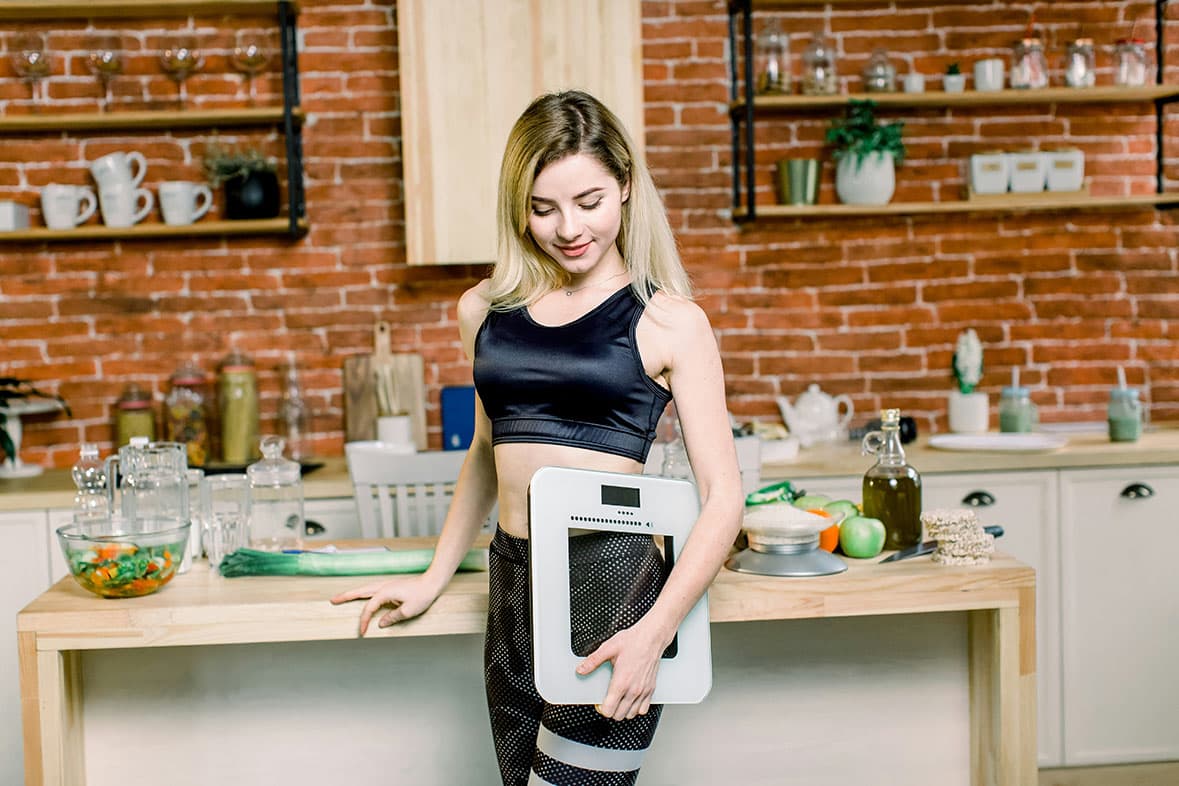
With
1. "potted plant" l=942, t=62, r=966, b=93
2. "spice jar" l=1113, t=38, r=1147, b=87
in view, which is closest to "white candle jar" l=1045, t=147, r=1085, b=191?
"spice jar" l=1113, t=38, r=1147, b=87

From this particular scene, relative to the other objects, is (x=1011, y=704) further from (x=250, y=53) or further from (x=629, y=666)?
(x=250, y=53)

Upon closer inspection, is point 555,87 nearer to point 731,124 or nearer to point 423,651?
point 731,124

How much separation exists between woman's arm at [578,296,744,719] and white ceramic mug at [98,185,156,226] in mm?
2389

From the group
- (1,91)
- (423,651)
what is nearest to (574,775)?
(423,651)

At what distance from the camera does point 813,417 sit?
142 inches

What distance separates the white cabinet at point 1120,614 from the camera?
3.16 m

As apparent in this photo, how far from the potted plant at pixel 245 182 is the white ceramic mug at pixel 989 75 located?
2173mm

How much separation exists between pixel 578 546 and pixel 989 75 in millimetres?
2646

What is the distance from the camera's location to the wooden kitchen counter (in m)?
1.77

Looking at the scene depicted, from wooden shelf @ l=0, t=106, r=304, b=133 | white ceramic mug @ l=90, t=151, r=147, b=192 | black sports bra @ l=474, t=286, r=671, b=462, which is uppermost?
wooden shelf @ l=0, t=106, r=304, b=133

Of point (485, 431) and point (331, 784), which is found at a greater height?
point (485, 431)

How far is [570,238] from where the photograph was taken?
1.57m

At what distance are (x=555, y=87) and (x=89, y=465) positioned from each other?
1801 millimetres

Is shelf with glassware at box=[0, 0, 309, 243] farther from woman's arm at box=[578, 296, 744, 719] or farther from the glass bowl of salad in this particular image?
woman's arm at box=[578, 296, 744, 719]
